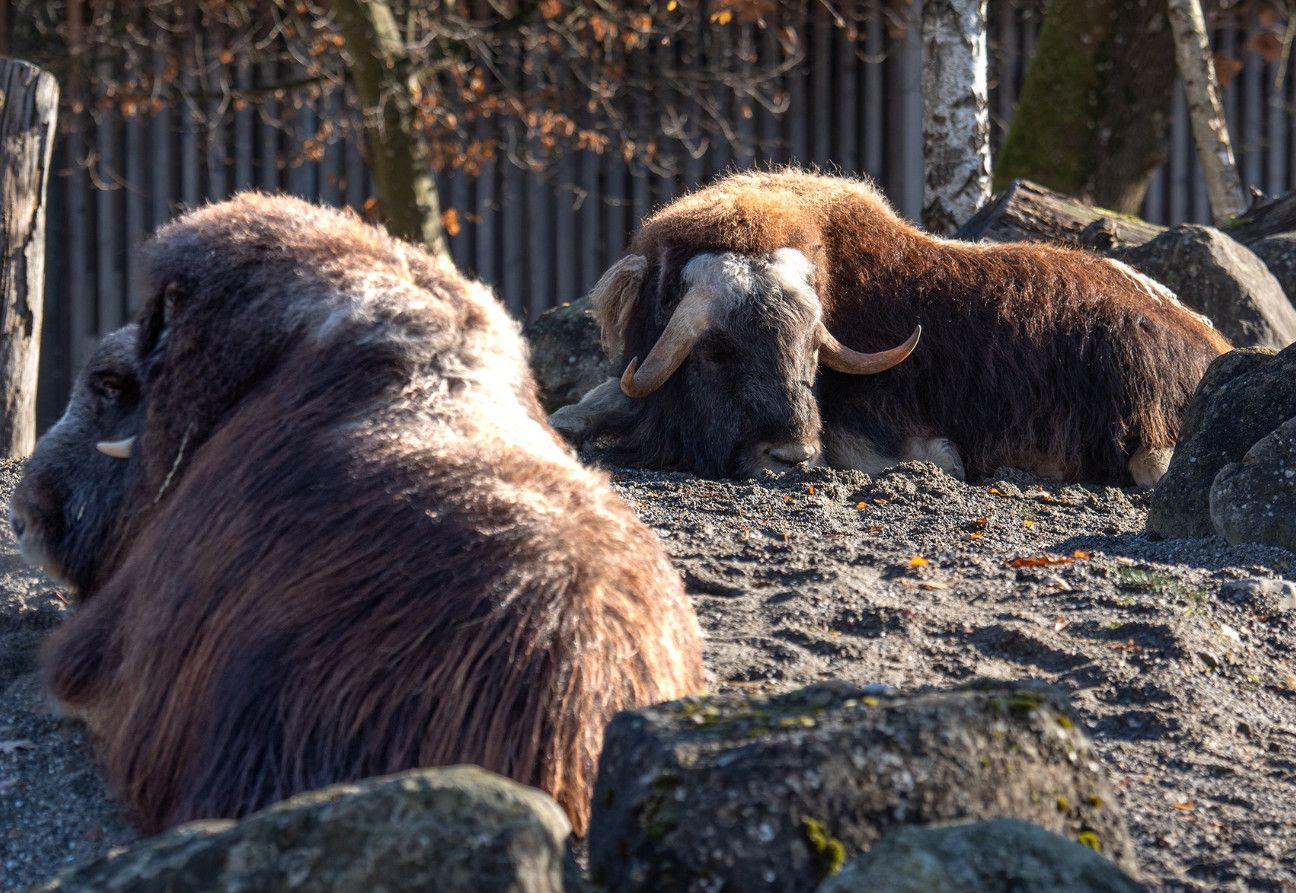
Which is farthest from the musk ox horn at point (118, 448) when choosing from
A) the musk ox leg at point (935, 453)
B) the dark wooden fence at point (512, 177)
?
the dark wooden fence at point (512, 177)

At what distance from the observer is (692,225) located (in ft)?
18.8

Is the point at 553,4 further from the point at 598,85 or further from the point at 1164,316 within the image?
the point at 1164,316

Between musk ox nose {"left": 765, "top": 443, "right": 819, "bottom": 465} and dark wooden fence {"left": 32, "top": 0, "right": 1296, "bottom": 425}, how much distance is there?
232 inches

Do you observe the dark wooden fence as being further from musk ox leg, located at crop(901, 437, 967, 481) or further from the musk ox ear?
musk ox leg, located at crop(901, 437, 967, 481)

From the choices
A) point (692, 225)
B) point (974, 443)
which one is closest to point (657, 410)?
point (692, 225)

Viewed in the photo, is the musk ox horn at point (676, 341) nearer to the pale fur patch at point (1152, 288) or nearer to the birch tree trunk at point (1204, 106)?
the pale fur patch at point (1152, 288)

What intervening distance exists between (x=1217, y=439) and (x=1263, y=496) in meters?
0.44

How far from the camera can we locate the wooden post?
561cm

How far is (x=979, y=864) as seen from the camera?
1766mm

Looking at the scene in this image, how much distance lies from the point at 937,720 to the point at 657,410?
3.76 metres

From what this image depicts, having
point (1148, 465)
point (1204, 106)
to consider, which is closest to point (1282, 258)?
point (1204, 106)

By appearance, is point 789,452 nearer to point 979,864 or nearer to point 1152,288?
point 1152,288

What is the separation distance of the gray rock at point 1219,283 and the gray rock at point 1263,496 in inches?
98.0

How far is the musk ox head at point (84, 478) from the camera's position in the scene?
3080mm
